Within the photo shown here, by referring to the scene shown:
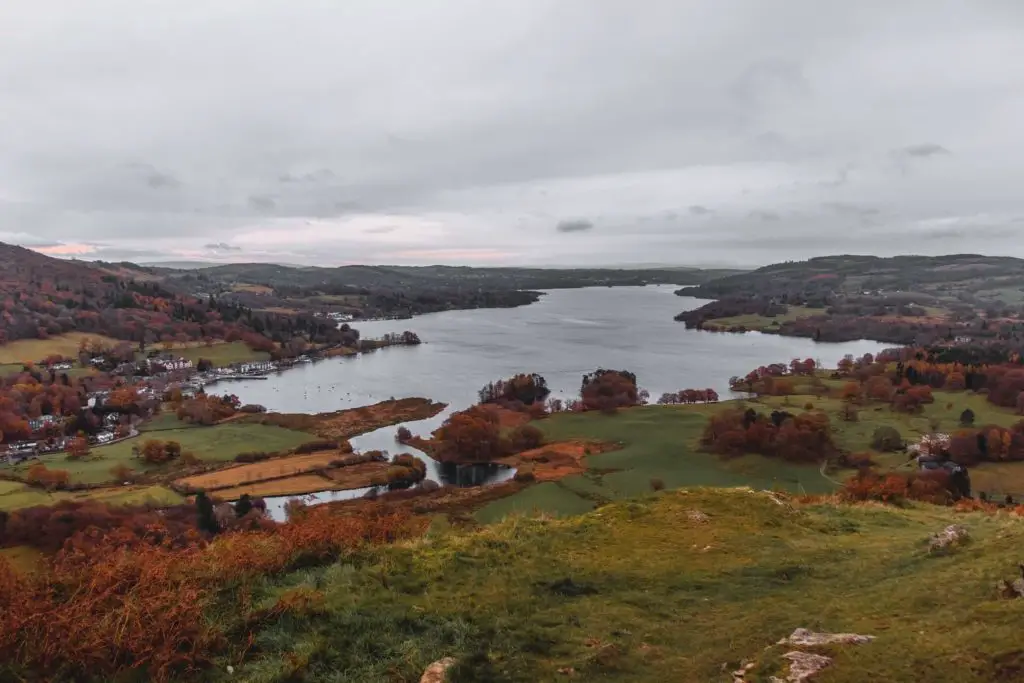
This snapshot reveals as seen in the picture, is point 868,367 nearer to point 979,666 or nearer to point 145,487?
point 145,487

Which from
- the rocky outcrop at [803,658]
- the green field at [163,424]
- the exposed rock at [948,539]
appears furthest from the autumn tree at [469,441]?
the rocky outcrop at [803,658]

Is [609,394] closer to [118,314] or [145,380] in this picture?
[145,380]

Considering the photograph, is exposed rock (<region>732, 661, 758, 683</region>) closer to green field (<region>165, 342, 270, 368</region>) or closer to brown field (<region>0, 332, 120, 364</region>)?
brown field (<region>0, 332, 120, 364</region>)

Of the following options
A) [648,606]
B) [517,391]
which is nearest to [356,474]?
[517,391]

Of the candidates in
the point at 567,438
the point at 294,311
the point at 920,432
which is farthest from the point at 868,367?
the point at 294,311

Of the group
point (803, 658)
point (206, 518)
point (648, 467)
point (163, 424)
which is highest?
point (803, 658)
